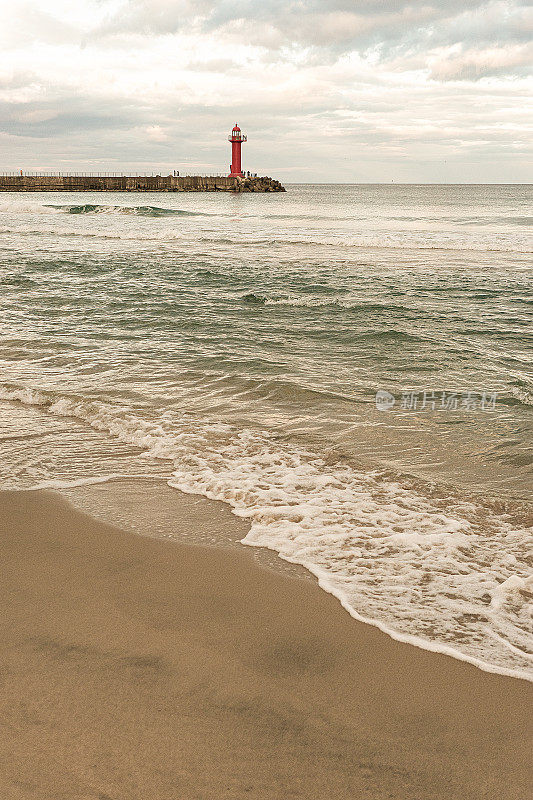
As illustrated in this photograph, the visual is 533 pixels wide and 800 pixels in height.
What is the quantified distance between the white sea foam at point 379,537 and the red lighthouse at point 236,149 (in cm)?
8608

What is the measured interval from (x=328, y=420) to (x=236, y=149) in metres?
88.5

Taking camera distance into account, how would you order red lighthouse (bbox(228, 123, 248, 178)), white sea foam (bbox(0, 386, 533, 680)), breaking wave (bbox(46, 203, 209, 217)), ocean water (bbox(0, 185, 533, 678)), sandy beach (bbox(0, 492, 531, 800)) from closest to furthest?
sandy beach (bbox(0, 492, 531, 800)), white sea foam (bbox(0, 386, 533, 680)), ocean water (bbox(0, 185, 533, 678)), breaking wave (bbox(46, 203, 209, 217)), red lighthouse (bbox(228, 123, 248, 178))

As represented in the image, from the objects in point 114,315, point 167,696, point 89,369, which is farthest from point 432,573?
point 114,315

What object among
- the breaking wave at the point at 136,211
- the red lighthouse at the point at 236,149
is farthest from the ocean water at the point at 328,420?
the red lighthouse at the point at 236,149

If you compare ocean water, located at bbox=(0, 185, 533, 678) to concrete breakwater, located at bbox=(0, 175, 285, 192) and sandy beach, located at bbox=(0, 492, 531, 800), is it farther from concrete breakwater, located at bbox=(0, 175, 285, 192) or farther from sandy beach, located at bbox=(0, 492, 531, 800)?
concrete breakwater, located at bbox=(0, 175, 285, 192)

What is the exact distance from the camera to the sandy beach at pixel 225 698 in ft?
5.92

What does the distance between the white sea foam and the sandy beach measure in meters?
0.18

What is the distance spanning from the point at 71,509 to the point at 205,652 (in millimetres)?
1576

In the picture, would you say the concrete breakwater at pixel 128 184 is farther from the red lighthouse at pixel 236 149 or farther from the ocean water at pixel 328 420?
the ocean water at pixel 328 420

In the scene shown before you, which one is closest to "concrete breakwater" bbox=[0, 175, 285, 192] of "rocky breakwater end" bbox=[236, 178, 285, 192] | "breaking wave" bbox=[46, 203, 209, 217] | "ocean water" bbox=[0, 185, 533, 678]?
"rocky breakwater end" bbox=[236, 178, 285, 192]

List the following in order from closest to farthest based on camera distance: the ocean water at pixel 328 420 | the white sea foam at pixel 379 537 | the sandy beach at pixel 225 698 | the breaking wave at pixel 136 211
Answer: the sandy beach at pixel 225 698, the white sea foam at pixel 379 537, the ocean water at pixel 328 420, the breaking wave at pixel 136 211

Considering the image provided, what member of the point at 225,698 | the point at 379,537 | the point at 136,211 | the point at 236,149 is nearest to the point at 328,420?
the point at 379,537

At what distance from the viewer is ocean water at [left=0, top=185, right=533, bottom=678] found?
298 centimetres

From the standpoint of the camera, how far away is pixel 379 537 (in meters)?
3.32
